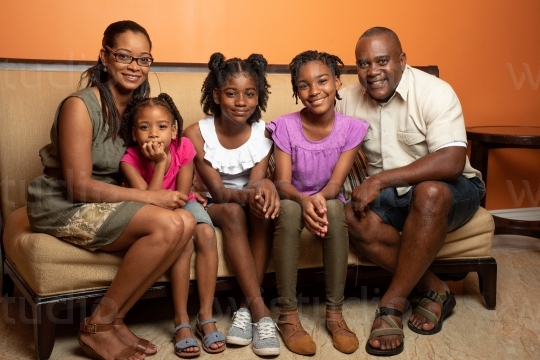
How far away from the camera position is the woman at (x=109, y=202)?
2.00 metres

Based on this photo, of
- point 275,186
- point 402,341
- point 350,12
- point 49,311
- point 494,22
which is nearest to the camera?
point 49,311

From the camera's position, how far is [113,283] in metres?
2.02

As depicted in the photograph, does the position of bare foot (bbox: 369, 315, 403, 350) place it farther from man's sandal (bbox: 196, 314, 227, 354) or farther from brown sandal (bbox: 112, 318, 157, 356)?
brown sandal (bbox: 112, 318, 157, 356)

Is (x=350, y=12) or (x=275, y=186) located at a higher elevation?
(x=350, y=12)

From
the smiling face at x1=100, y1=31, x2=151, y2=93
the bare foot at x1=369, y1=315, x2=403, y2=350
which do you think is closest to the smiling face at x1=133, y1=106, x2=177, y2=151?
the smiling face at x1=100, y1=31, x2=151, y2=93

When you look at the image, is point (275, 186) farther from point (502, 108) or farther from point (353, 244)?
point (502, 108)

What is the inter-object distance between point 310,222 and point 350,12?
1.39m

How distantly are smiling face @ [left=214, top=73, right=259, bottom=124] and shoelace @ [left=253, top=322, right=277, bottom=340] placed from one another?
69 centimetres

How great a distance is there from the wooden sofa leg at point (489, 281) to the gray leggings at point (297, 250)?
0.59 metres

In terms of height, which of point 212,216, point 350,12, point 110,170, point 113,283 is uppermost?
point 350,12

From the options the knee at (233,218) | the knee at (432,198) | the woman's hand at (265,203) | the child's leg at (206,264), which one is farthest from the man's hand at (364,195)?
the child's leg at (206,264)

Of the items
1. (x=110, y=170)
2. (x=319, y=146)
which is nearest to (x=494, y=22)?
(x=319, y=146)

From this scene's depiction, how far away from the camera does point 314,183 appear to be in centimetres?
234

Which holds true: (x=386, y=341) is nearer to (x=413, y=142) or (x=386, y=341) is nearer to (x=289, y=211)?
(x=289, y=211)
